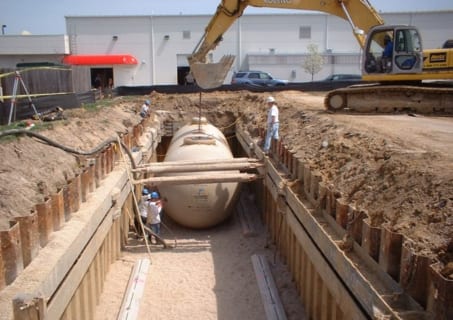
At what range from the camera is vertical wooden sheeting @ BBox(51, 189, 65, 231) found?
5741 mm

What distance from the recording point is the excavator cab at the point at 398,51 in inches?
516

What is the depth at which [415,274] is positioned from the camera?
12.6ft

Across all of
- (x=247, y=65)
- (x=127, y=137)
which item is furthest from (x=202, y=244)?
(x=247, y=65)

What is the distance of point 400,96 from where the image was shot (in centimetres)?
1347

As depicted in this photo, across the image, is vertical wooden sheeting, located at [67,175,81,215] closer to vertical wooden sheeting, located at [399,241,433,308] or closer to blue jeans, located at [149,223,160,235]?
blue jeans, located at [149,223,160,235]

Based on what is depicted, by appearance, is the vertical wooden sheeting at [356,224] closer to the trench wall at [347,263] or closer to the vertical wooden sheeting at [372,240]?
the trench wall at [347,263]

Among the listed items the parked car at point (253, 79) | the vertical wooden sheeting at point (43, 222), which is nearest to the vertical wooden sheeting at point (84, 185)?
the vertical wooden sheeting at point (43, 222)

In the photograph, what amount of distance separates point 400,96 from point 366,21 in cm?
315

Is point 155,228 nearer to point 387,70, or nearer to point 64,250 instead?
point 64,250

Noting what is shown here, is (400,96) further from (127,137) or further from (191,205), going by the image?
(127,137)

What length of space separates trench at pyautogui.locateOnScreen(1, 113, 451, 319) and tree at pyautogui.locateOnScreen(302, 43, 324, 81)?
3366 cm

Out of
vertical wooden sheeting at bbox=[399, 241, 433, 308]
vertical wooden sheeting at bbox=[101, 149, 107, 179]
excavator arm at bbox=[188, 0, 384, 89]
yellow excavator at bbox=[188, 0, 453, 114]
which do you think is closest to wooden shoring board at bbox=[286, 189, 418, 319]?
vertical wooden sheeting at bbox=[399, 241, 433, 308]

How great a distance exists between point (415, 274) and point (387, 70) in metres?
10.8

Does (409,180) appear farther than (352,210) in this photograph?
Yes
